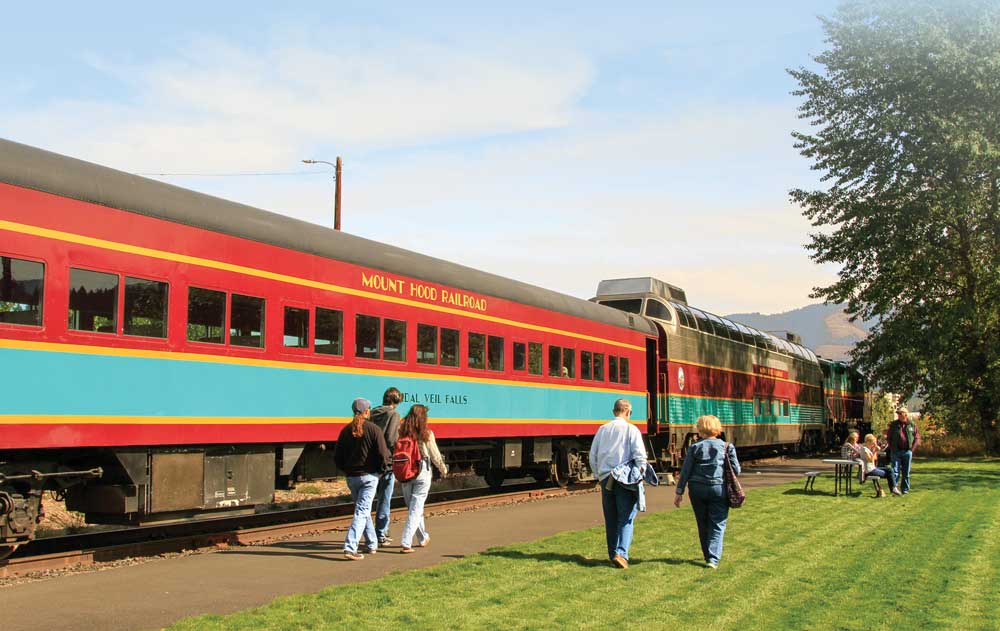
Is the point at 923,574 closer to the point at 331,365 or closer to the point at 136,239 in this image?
the point at 331,365

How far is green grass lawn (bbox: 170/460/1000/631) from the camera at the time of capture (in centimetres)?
754

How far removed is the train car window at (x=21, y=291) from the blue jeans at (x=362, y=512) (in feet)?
11.9

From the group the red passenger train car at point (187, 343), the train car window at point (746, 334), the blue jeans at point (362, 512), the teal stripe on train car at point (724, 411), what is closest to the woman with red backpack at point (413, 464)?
the blue jeans at point (362, 512)

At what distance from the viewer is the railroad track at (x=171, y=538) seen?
32.8 feet

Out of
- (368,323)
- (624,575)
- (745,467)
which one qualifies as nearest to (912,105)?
(745,467)

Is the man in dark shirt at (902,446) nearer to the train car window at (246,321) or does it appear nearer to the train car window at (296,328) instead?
the train car window at (296,328)

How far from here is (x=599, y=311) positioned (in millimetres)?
22047

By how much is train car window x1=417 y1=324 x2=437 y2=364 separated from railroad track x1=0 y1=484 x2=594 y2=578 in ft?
7.77

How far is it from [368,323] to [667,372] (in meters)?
12.5

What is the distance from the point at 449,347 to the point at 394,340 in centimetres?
160

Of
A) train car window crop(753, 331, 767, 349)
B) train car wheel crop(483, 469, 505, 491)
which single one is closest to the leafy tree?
train car window crop(753, 331, 767, 349)

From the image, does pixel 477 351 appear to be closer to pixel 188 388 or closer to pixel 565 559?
pixel 188 388

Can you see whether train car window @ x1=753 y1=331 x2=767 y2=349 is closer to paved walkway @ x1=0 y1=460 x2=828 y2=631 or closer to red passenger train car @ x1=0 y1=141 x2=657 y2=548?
red passenger train car @ x1=0 y1=141 x2=657 y2=548

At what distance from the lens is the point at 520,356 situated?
1844 centimetres
